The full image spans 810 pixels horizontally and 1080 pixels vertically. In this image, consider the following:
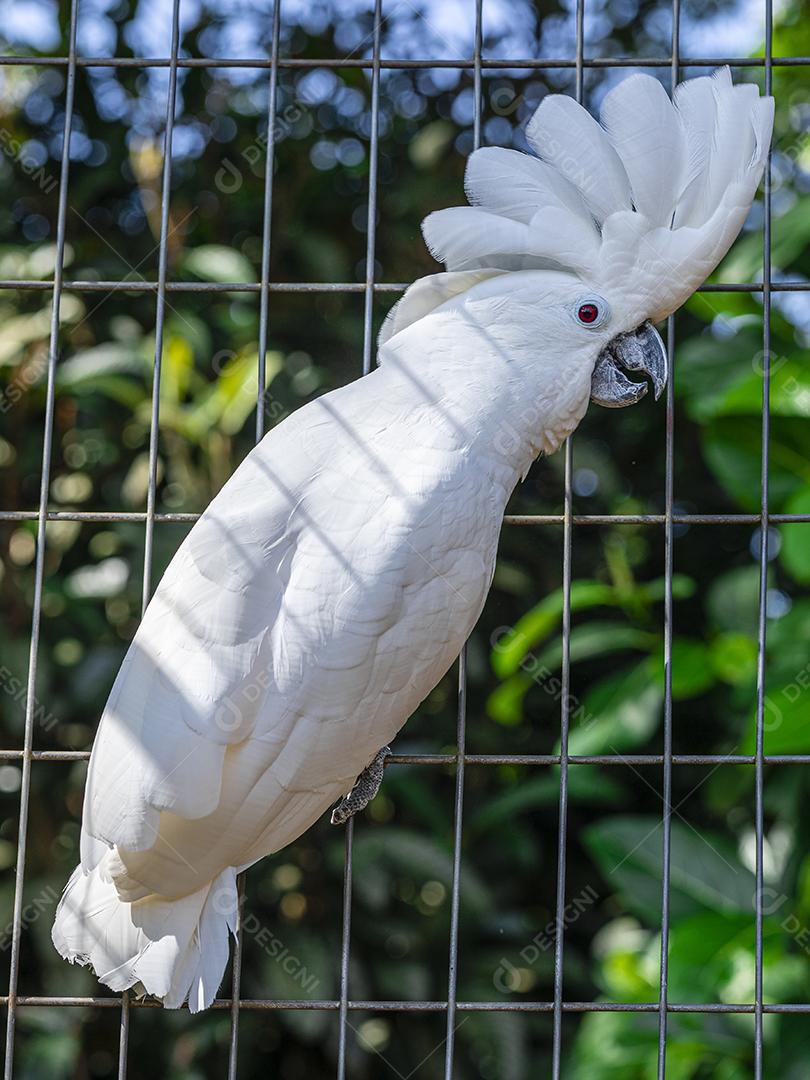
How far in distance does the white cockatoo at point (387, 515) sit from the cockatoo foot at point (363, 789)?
0.40 feet

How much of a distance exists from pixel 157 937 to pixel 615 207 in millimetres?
1190

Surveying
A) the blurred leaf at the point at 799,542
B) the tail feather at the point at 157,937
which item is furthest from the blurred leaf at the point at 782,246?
the tail feather at the point at 157,937

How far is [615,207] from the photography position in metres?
1.63

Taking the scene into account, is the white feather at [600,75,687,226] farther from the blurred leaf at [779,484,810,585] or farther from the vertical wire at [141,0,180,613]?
the blurred leaf at [779,484,810,585]

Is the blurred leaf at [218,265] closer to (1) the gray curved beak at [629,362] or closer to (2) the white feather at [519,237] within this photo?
(2) the white feather at [519,237]

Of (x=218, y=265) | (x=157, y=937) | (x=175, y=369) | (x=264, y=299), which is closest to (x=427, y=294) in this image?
(x=264, y=299)

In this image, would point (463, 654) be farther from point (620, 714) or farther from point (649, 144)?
point (620, 714)

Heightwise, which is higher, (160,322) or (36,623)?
(160,322)

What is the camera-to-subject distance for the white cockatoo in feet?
5.16

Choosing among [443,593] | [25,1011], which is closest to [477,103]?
[443,593]

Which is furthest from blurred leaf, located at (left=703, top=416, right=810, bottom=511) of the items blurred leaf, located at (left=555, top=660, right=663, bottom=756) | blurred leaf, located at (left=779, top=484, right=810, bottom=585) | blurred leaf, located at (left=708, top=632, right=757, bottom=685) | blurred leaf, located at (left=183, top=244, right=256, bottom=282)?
blurred leaf, located at (left=183, top=244, right=256, bottom=282)

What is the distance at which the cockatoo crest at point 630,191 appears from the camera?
1.61 metres

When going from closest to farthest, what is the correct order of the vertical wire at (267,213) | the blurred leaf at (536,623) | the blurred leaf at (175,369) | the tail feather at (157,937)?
1. the tail feather at (157,937)
2. the vertical wire at (267,213)
3. the blurred leaf at (536,623)
4. the blurred leaf at (175,369)

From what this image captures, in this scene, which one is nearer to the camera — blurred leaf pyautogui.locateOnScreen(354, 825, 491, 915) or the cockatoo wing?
the cockatoo wing
